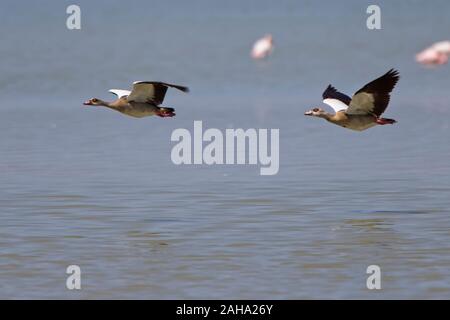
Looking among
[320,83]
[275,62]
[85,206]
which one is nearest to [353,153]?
[85,206]

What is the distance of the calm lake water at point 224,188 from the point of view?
1430cm

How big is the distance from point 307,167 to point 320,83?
20556 mm

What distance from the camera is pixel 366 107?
18.5 metres

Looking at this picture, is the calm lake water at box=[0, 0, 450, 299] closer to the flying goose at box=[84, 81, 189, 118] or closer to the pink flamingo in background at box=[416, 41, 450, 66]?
the pink flamingo in background at box=[416, 41, 450, 66]

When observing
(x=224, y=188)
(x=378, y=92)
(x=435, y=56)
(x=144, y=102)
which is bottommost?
(x=224, y=188)

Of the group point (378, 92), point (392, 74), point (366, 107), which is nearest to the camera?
point (392, 74)

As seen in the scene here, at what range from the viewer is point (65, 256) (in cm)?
1522

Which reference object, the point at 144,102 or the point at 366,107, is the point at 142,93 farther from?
the point at 366,107

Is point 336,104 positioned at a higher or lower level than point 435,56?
lower

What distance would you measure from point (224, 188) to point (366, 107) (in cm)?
266

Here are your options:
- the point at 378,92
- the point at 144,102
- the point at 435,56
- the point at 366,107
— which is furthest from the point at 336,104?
the point at 435,56

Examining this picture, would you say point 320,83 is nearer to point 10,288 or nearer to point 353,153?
point 353,153

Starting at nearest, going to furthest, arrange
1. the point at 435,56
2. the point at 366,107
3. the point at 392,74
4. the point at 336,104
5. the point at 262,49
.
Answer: the point at 392,74 < the point at 366,107 < the point at 336,104 < the point at 435,56 < the point at 262,49
